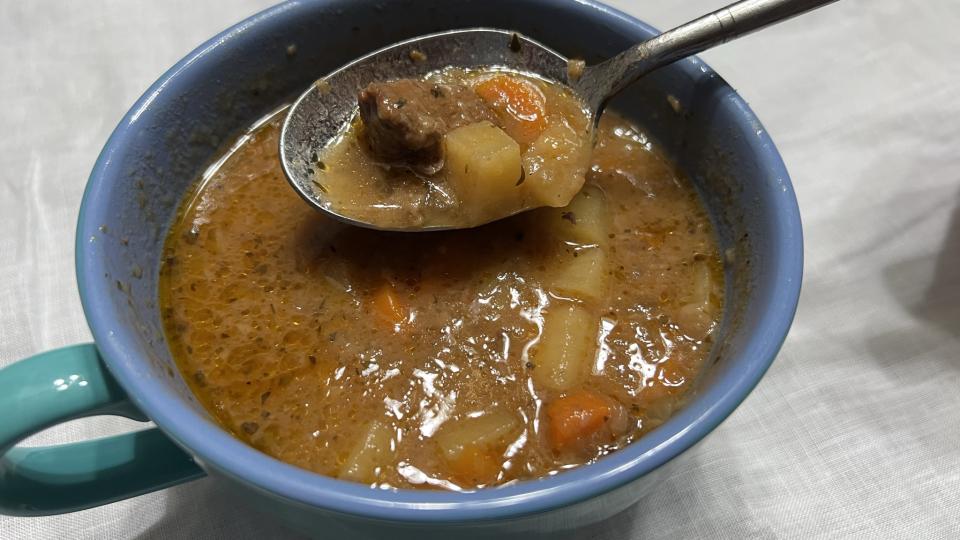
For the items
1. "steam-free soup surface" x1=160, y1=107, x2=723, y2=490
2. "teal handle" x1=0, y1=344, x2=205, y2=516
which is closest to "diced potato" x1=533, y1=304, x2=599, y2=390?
"steam-free soup surface" x1=160, y1=107, x2=723, y2=490

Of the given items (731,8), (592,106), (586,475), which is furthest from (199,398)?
(731,8)

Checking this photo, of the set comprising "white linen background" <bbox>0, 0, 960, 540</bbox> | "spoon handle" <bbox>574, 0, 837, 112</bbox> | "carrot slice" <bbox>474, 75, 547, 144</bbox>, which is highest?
"spoon handle" <bbox>574, 0, 837, 112</bbox>

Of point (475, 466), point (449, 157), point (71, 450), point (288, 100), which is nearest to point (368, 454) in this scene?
point (475, 466)

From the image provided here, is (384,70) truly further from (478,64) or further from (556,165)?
(556,165)

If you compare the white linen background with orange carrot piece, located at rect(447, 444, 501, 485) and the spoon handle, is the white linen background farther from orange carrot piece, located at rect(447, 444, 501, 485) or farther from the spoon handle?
the spoon handle

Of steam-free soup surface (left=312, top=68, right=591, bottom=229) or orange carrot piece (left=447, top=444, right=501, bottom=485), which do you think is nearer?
orange carrot piece (left=447, top=444, right=501, bottom=485)

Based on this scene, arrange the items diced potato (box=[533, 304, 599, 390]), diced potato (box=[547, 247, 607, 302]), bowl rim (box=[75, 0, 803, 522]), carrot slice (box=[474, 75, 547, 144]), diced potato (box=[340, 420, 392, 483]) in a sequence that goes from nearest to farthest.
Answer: bowl rim (box=[75, 0, 803, 522]) → diced potato (box=[340, 420, 392, 483]) → diced potato (box=[533, 304, 599, 390]) → diced potato (box=[547, 247, 607, 302]) → carrot slice (box=[474, 75, 547, 144])

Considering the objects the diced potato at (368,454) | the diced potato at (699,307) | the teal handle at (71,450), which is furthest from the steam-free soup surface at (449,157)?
the teal handle at (71,450)
